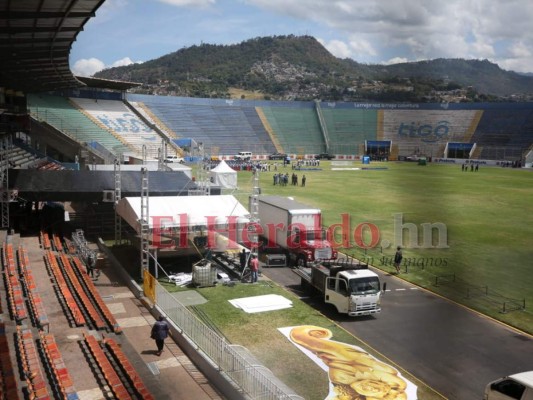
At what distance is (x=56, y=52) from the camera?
15.9 meters

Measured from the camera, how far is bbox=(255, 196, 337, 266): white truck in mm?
16453

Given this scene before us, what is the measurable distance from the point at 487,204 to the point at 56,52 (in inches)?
848

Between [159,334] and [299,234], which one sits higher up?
[299,234]

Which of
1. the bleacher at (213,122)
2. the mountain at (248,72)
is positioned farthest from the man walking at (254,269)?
the mountain at (248,72)

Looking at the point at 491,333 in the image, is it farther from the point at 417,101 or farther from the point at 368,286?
the point at 417,101

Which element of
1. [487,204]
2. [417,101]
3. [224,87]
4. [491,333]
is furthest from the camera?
[224,87]

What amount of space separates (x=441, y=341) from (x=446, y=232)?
739 cm

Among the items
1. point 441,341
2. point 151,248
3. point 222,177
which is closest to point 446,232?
point 441,341

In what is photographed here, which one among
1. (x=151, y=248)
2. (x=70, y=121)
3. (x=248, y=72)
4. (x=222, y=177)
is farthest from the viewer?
(x=248, y=72)

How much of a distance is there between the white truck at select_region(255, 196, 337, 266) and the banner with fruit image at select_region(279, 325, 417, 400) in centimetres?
537

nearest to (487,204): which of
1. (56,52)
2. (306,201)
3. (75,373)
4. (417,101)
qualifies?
(306,201)

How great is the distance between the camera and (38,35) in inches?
513

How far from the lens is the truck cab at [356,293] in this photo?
1176 cm

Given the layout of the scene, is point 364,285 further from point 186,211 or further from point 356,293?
point 186,211
